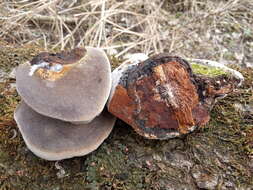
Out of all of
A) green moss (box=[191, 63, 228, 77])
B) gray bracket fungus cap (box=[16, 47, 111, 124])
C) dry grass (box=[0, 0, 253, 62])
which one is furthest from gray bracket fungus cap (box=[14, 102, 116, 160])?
dry grass (box=[0, 0, 253, 62])

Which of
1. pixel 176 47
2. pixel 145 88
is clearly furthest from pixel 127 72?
pixel 176 47

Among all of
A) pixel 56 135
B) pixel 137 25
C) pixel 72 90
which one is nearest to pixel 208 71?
pixel 72 90

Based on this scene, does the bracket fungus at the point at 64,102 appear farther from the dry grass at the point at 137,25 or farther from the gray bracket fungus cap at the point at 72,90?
the dry grass at the point at 137,25

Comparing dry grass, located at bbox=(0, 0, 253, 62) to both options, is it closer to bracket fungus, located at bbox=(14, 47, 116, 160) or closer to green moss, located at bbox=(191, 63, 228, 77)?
green moss, located at bbox=(191, 63, 228, 77)

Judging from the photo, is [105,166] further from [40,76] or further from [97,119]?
[40,76]

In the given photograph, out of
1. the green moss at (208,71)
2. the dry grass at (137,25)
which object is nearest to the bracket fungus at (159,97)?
the green moss at (208,71)

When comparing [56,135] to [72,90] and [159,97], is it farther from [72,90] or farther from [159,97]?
[159,97]
